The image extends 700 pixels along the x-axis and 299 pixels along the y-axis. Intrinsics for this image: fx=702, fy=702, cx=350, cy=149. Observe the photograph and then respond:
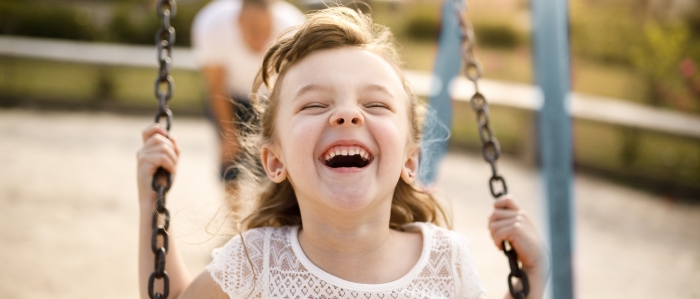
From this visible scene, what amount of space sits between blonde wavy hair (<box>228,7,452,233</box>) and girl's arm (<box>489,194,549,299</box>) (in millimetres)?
195

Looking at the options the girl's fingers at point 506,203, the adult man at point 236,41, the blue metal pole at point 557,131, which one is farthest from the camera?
the adult man at point 236,41

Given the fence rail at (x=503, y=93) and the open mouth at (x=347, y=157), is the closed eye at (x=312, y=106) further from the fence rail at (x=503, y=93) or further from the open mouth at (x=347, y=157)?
the fence rail at (x=503, y=93)

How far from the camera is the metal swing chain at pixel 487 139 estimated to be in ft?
4.84

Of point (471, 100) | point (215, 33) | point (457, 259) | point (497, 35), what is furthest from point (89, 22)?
point (457, 259)

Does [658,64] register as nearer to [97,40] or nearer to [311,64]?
[311,64]

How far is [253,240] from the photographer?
1.54m

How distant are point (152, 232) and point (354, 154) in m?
0.49

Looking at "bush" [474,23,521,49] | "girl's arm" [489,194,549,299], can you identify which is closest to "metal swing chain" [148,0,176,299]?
"girl's arm" [489,194,549,299]

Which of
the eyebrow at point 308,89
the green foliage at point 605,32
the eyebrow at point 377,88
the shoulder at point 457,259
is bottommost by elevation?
the shoulder at point 457,259

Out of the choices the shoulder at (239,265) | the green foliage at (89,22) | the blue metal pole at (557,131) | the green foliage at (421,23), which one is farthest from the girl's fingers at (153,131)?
the green foliage at (421,23)

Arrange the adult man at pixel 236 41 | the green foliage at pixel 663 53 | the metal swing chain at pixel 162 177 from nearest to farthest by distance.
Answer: the metal swing chain at pixel 162 177, the adult man at pixel 236 41, the green foliage at pixel 663 53

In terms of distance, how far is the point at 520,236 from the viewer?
1556 millimetres

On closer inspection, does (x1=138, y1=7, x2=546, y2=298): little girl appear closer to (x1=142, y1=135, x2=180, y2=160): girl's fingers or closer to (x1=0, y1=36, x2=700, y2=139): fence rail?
(x1=142, y1=135, x2=180, y2=160): girl's fingers

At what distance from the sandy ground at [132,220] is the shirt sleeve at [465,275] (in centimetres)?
65
